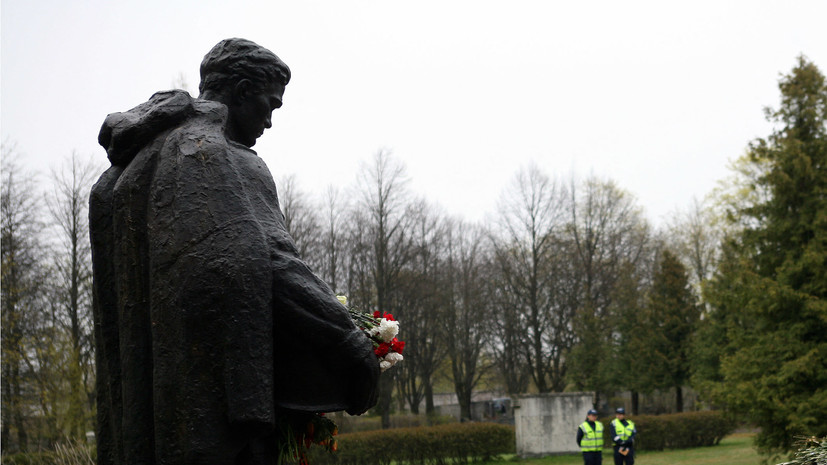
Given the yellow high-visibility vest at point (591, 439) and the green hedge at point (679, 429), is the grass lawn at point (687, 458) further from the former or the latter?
the yellow high-visibility vest at point (591, 439)

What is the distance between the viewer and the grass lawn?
73.9ft

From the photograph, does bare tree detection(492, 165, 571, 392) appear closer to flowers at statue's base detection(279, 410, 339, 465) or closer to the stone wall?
the stone wall

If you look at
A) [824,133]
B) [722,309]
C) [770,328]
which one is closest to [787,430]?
[770,328]

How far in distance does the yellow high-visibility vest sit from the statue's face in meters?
15.8

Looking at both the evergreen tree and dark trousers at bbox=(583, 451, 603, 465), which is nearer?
dark trousers at bbox=(583, 451, 603, 465)

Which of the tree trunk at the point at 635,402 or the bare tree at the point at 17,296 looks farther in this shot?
the tree trunk at the point at 635,402

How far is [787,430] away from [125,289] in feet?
59.2

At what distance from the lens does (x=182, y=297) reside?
114 inches

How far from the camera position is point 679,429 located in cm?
→ 2852

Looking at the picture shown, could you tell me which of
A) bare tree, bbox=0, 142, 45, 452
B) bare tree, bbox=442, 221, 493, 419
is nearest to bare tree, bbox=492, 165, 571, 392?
bare tree, bbox=442, 221, 493, 419

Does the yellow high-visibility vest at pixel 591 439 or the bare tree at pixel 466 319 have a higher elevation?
the bare tree at pixel 466 319

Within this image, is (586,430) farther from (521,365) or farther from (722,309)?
(521,365)

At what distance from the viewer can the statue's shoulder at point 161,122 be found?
3.25 meters

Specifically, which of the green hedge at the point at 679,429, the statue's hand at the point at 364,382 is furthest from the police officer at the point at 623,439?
the statue's hand at the point at 364,382
